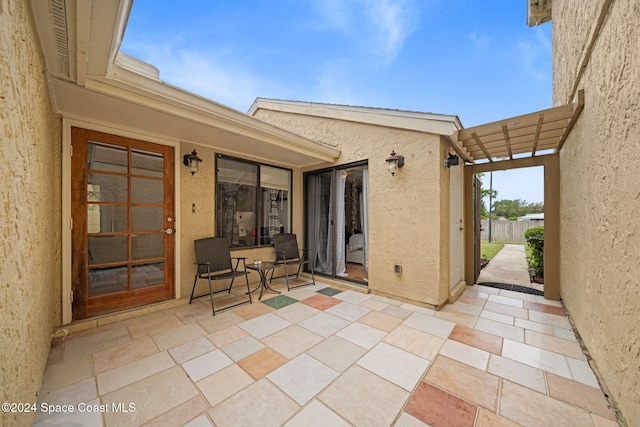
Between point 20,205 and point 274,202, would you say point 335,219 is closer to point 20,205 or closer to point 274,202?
point 274,202

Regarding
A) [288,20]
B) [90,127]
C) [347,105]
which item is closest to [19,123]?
[90,127]

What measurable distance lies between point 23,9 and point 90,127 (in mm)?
1931

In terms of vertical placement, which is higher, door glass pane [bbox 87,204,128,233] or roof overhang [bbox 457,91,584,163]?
roof overhang [bbox 457,91,584,163]

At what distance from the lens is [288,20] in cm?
646

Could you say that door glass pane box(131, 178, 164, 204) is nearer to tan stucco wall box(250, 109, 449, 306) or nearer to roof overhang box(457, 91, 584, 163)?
tan stucco wall box(250, 109, 449, 306)

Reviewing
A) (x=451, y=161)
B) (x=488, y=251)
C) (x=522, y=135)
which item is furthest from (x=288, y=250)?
(x=488, y=251)

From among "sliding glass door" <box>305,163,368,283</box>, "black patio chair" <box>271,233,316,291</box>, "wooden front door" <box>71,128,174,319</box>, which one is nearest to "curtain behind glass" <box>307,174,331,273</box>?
"sliding glass door" <box>305,163,368,283</box>

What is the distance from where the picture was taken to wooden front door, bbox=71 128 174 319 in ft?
8.66

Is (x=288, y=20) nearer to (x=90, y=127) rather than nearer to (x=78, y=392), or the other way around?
(x=90, y=127)

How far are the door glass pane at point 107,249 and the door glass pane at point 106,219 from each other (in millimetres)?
97

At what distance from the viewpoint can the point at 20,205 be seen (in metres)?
1.19

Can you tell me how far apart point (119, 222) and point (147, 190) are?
0.51 metres

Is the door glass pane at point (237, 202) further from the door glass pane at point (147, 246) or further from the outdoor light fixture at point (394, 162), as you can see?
the outdoor light fixture at point (394, 162)

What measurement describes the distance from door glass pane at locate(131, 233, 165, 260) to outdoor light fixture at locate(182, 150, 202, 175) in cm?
100
